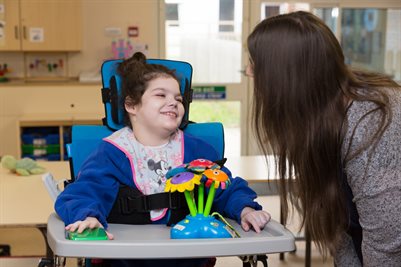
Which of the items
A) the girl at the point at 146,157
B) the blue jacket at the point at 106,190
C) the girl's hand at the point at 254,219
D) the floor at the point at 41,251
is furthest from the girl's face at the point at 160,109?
the floor at the point at 41,251

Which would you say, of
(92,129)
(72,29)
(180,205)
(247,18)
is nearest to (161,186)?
(180,205)

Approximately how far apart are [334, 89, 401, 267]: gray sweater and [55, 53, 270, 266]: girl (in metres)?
0.33

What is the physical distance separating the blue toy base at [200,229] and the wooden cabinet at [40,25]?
3.99 m

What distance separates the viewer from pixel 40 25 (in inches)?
207

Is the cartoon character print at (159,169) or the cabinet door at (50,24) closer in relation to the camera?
the cartoon character print at (159,169)

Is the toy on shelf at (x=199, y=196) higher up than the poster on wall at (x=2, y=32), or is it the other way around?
the poster on wall at (x=2, y=32)

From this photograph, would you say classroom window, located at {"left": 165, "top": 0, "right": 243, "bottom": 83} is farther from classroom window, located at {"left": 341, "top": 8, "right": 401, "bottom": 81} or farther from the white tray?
the white tray

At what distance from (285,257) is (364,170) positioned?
2.25 metres

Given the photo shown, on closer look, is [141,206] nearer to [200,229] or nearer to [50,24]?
[200,229]

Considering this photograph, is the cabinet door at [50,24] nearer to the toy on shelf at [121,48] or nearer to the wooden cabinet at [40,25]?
the wooden cabinet at [40,25]

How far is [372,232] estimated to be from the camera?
4.95 feet

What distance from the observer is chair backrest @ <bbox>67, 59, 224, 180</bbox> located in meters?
2.04

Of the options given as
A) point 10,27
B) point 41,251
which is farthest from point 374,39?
point 41,251

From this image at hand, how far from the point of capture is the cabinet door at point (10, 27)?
17.1 ft
